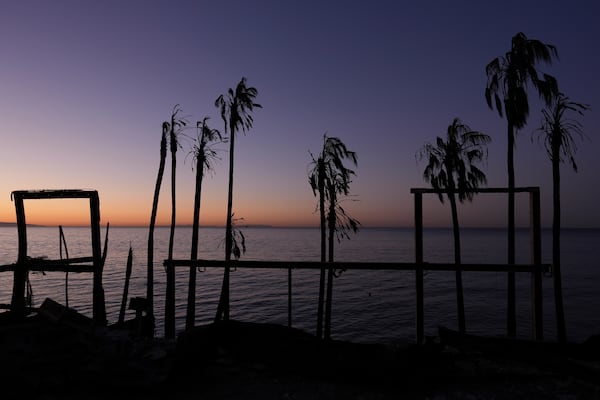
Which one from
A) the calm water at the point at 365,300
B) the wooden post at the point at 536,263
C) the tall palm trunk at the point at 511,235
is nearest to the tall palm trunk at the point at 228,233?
the calm water at the point at 365,300

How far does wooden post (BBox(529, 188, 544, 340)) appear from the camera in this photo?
823 cm

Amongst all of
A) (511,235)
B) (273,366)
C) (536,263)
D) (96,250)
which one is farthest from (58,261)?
(511,235)

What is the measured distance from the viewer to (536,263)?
835 centimetres

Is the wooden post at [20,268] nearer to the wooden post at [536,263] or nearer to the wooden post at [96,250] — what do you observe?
the wooden post at [96,250]

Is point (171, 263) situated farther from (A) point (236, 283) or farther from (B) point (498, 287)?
(B) point (498, 287)

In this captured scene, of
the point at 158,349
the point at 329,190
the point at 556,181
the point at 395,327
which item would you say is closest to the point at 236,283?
the point at 395,327

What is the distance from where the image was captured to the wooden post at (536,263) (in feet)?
27.0

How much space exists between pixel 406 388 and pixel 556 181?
16.9 m

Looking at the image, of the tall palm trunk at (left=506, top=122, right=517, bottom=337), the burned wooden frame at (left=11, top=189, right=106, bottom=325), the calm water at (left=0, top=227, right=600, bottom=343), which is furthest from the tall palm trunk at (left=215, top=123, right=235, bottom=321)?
the tall palm trunk at (left=506, top=122, right=517, bottom=337)

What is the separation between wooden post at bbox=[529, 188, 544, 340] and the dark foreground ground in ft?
4.39

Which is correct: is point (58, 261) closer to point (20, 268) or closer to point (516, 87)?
point (20, 268)

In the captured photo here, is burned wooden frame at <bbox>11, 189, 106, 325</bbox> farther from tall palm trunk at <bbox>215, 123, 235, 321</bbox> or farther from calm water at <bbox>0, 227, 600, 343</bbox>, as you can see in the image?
calm water at <bbox>0, 227, 600, 343</bbox>

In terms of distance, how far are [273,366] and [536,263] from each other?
603 cm

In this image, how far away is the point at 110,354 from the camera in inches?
254
